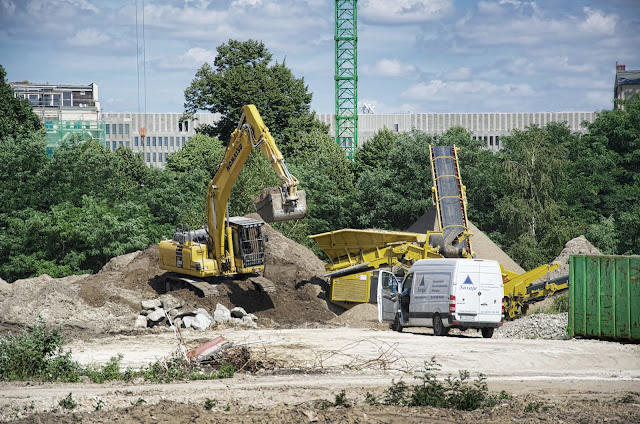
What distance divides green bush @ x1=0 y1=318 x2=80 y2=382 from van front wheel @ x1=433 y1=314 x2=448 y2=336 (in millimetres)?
9960

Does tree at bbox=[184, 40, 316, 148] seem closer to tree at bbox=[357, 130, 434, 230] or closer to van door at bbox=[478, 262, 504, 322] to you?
tree at bbox=[357, 130, 434, 230]

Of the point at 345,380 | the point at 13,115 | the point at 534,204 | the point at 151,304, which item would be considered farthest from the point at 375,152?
the point at 345,380

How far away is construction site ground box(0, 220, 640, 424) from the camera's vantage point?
12.5 m

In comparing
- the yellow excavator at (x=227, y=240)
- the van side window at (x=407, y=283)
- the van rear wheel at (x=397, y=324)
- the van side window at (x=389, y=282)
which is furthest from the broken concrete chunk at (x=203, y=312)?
the van side window at (x=407, y=283)

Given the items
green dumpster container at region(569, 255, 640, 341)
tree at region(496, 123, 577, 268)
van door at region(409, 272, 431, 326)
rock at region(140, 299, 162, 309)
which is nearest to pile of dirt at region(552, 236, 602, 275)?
tree at region(496, 123, 577, 268)

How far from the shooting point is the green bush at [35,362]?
50.9 feet

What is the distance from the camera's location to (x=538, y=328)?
76.1ft

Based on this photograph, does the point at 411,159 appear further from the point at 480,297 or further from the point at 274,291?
the point at 480,297

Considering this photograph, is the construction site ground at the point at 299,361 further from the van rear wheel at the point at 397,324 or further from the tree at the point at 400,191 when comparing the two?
the tree at the point at 400,191

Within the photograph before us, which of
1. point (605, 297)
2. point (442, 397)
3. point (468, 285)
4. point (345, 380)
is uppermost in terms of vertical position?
point (468, 285)

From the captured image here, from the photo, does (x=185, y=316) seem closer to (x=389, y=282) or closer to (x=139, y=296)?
(x=139, y=296)

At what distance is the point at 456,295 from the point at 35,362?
10621 millimetres

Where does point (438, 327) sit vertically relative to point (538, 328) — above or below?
above

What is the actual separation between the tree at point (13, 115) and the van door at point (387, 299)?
34236 mm
